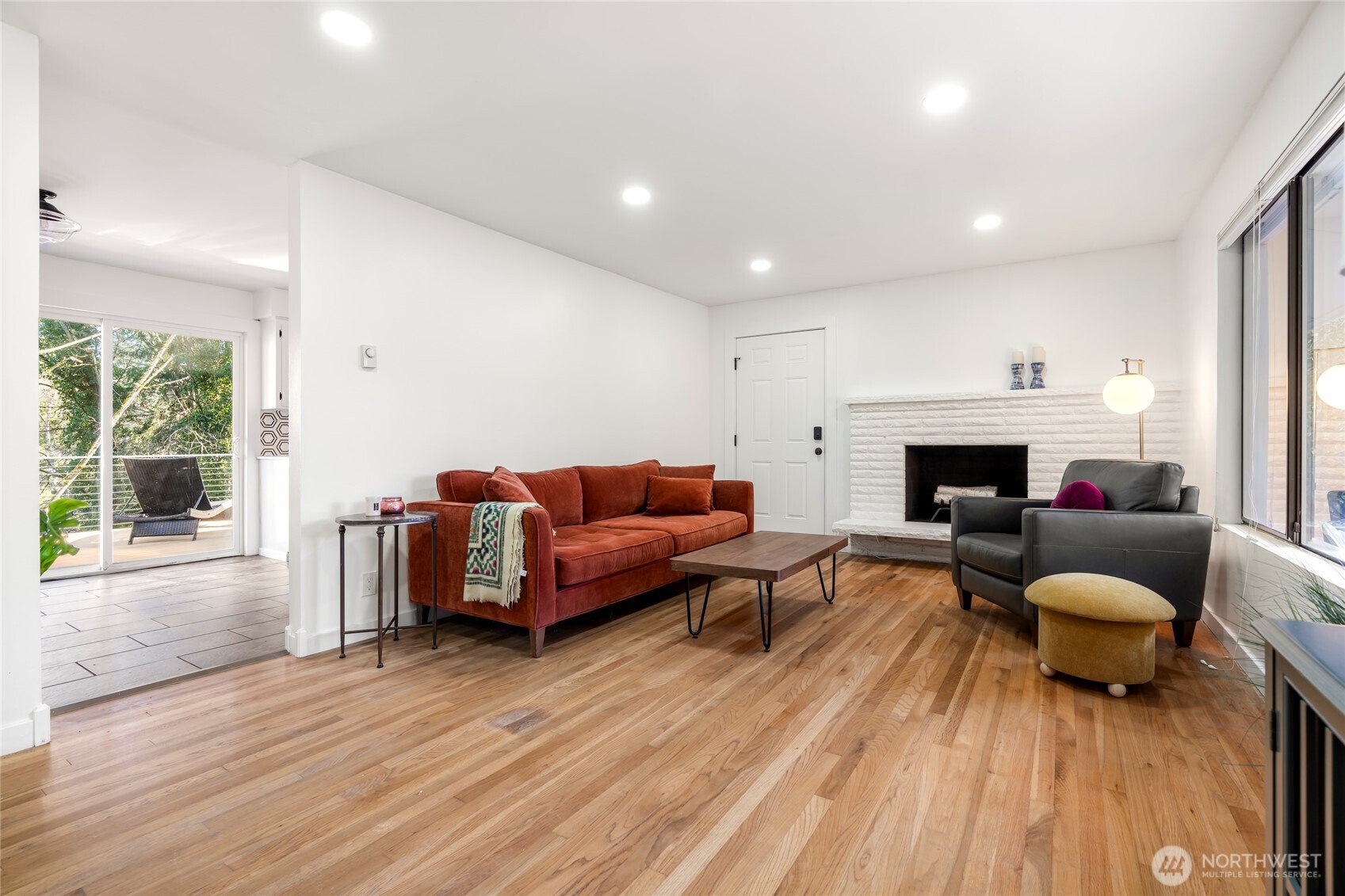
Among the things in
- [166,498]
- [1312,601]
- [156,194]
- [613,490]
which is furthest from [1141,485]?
[166,498]

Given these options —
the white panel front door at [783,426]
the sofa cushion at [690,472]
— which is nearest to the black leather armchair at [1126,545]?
the sofa cushion at [690,472]

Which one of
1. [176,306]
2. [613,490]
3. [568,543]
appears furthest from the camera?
[176,306]

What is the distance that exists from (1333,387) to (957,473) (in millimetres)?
3254

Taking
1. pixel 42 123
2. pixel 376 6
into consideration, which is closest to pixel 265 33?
pixel 376 6

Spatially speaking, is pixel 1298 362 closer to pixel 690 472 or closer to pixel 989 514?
pixel 989 514

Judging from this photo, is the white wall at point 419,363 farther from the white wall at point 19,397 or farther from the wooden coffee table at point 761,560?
the wooden coffee table at point 761,560

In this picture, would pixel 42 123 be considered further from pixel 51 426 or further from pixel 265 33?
pixel 51 426

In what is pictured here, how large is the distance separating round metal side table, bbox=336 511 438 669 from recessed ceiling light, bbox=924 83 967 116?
9.98ft

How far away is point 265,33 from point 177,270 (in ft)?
13.7

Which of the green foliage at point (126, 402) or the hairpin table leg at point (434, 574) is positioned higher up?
the green foliage at point (126, 402)

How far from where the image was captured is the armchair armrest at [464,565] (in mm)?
3018

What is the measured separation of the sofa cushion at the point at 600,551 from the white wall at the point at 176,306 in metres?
3.85

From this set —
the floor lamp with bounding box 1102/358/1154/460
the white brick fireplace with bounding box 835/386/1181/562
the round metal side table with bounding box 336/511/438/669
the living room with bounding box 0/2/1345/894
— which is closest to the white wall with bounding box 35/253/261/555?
the living room with bounding box 0/2/1345/894

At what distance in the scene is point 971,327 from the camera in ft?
17.5
